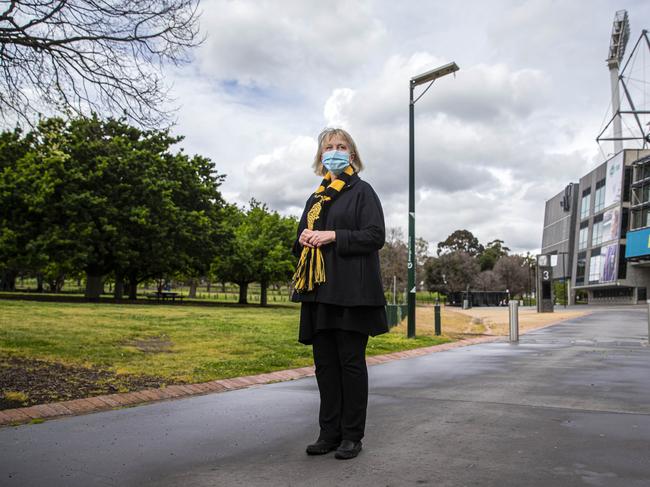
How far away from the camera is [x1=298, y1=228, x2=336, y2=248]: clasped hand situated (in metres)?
3.59

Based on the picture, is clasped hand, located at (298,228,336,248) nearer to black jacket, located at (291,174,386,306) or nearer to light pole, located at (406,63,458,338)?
black jacket, located at (291,174,386,306)

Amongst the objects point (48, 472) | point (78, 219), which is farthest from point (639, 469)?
point (78, 219)

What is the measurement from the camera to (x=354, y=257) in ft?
11.9

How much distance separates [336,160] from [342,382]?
1403 mm

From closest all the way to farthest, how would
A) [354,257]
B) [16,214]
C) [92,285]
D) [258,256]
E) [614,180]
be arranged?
[354,257] < [16,214] < [92,285] < [258,256] < [614,180]

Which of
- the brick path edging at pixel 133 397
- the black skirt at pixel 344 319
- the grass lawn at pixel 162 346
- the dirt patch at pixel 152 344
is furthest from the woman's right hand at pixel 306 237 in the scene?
the dirt patch at pixel 152 344

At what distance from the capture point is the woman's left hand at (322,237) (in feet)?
11.8

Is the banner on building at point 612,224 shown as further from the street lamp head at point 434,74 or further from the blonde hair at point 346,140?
the blonde hair at point 346,140

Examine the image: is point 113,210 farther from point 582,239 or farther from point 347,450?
point 582,239

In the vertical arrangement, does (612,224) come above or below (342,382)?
above

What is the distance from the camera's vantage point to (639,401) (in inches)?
208

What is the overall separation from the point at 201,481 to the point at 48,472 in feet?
2.85

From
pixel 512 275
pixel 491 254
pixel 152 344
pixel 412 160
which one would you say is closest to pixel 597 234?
pixel 512 275

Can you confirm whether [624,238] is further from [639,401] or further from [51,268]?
[639,401]
